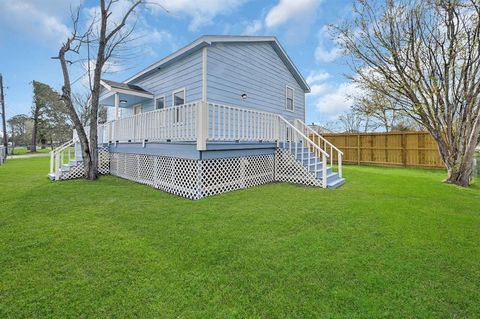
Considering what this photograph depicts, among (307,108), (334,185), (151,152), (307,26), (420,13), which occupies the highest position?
(307,26)

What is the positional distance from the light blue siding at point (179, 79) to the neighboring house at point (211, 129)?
4 cm

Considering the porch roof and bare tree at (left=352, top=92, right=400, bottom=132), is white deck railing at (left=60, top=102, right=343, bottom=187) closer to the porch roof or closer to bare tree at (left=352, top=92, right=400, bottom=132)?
the porch roof

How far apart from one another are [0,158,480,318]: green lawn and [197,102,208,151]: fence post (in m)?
1.45

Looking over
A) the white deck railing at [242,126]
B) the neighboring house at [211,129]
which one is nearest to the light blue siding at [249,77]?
the neighboring house at [211,129]

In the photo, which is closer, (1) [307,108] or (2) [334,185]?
(2) [334,185]

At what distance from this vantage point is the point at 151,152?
26.7 ft

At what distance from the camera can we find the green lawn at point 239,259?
223 centimetres

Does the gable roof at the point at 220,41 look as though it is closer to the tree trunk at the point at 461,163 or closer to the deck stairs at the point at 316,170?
the deck stairs at the point at 316,170

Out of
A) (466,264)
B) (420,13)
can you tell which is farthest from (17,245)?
(420,13)

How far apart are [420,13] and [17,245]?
44.8 feet

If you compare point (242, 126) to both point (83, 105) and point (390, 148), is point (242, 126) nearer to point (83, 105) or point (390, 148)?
point (390, 148)

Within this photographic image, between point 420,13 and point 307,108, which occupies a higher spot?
point 420,13

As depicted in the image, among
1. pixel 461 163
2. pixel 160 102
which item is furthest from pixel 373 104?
pixel 160 102

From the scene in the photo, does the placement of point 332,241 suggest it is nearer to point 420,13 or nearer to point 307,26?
point 420,13
